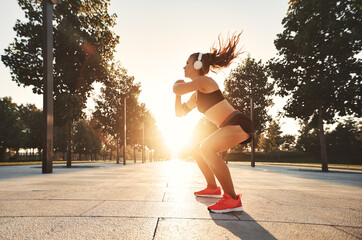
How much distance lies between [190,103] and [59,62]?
1234 cm

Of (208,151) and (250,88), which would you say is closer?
(208,151)

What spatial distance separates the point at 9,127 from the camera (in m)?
36.2

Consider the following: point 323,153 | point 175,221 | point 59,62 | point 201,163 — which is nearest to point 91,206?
point 175,221

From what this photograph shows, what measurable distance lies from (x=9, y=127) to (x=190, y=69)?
4164cm

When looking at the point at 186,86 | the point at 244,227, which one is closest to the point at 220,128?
the point at 186,86

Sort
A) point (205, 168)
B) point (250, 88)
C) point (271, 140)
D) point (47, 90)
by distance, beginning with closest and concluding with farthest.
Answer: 1. point (205, 168)
2. point (47, 90)
3. point (250, 88)
4. point (271, 140)

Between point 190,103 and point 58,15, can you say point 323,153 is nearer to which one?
point 190,103

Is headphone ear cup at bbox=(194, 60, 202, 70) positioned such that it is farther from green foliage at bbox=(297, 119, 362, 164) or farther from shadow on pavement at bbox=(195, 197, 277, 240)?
green foliage at bbox=(297, 119, 362, 164)

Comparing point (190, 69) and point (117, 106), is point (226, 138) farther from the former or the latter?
point (117, 106)

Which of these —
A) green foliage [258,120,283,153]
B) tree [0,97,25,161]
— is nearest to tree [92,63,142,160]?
tree [0,97,25,161]

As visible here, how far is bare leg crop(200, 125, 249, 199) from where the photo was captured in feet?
9.09

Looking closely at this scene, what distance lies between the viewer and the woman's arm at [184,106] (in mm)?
3301

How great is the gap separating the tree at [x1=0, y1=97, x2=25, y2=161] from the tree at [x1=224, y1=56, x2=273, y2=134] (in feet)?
104

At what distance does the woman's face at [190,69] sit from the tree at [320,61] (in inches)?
487
